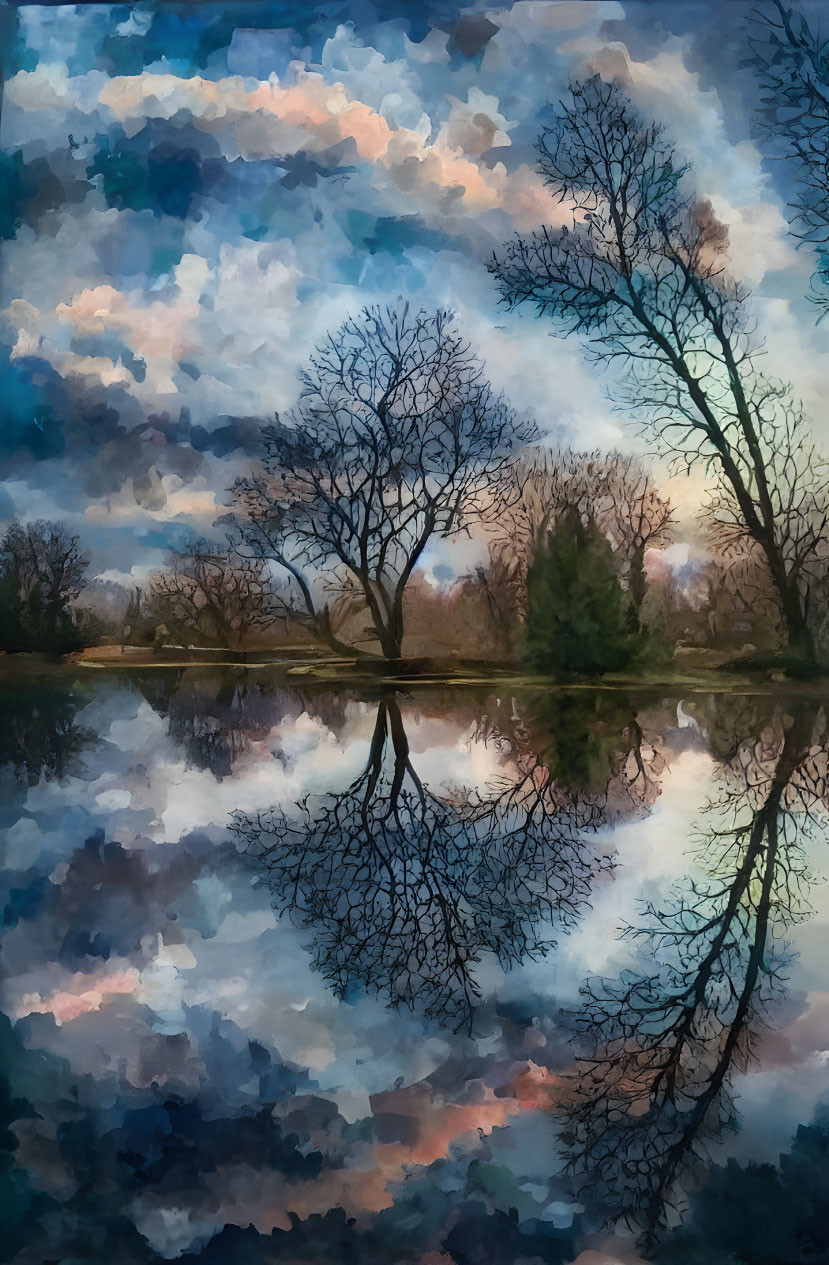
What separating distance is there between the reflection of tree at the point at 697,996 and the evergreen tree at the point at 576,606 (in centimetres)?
42

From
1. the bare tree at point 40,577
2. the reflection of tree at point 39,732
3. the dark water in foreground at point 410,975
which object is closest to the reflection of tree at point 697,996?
the dark water in foreground at point 410,975

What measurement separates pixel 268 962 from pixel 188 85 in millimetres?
2225

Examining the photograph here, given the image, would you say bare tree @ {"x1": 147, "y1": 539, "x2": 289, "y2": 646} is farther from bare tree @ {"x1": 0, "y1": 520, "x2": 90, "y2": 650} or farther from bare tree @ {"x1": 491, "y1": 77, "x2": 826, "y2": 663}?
bare tree @ {"x1": 491, "y1": 77, "x2": 826, "y2": 663}

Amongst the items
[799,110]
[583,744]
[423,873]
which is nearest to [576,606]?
[583,744]

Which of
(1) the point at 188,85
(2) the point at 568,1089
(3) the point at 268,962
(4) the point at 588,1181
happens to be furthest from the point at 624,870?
(1) the point at 188,85

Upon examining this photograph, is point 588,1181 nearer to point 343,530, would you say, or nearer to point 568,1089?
point 568,1089

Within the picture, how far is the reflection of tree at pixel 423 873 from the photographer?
1.84 meters

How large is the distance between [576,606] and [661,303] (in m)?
0.82

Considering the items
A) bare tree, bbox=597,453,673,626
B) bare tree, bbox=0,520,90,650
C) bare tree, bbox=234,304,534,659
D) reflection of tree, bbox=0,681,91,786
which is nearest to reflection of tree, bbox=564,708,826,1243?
bare tree, bbox=597,453,673,626

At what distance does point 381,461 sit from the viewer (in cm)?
241

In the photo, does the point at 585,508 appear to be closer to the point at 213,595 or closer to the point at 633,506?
the point at 633,506

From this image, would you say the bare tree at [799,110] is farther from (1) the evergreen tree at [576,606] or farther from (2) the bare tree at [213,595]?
(2) the bare tree at [213,595]

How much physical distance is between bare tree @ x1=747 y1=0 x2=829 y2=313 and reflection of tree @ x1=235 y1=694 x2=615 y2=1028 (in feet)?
4.88

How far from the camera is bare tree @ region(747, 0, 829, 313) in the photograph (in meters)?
2.28
